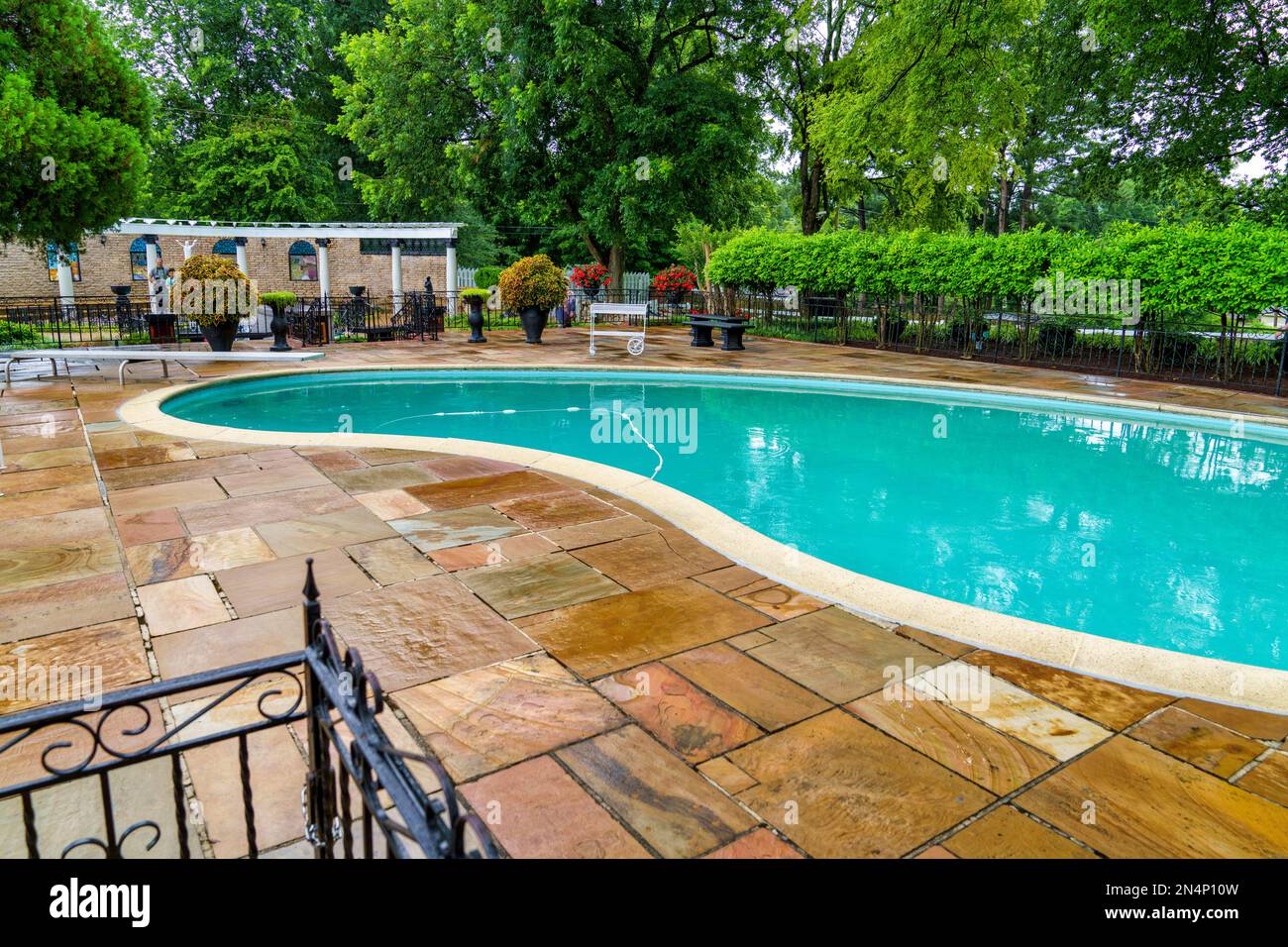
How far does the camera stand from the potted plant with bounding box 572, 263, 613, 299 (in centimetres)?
2434

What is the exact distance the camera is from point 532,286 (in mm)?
17875

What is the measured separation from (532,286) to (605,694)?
50.4 ft

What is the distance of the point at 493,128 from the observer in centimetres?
2417

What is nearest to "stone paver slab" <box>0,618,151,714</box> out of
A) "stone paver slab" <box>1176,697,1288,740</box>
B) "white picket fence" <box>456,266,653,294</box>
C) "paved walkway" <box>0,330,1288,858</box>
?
"paved walkway" <box>0,330,1288,858</box>

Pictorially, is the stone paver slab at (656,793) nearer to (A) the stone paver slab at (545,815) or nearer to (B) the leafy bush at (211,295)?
(A) the stone paver slab at (545,815)

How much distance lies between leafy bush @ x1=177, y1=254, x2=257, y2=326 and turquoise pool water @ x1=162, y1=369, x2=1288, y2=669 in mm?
2236

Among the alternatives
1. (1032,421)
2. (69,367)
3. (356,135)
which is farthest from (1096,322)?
(356,135)

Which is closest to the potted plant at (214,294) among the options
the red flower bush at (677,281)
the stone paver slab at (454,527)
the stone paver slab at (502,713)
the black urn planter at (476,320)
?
the black urn planter at (476,320)

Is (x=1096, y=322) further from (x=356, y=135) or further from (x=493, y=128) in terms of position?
(x=356, y=135)

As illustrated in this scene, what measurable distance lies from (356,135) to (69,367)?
1547 cm

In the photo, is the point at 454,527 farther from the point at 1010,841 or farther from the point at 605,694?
the point at 1010,841

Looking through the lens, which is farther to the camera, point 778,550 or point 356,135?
point 356,135
